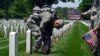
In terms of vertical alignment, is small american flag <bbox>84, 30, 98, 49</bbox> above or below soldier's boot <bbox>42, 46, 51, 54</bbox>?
above

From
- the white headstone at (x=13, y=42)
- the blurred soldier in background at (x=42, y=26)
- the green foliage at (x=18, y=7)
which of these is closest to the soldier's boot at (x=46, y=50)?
the blurred soldier in background at (x=42, y=26)

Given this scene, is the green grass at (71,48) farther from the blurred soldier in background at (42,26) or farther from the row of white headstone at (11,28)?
the row of white headstone at (11,28)

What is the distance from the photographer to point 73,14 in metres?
17.9

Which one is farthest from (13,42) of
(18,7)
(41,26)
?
(18,7)

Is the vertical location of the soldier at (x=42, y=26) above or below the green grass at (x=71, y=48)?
above

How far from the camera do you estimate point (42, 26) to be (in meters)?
16.1

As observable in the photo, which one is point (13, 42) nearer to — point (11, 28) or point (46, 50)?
point (46, 50)

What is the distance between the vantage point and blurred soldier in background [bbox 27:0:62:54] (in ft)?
53.2

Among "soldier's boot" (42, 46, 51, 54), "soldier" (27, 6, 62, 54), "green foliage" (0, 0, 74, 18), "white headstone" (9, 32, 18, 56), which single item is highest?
"white headstone" (9, 32, 18, 56)

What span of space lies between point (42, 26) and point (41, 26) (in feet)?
0.11

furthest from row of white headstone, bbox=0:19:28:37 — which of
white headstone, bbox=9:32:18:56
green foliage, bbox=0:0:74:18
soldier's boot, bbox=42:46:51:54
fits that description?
green foliage, bbox=0:0:74:18

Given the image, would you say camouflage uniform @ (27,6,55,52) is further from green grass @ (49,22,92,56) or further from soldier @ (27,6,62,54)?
green grass @ (49,22,92,56)

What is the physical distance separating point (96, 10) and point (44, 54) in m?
3.16

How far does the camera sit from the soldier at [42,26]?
16.2 metres
